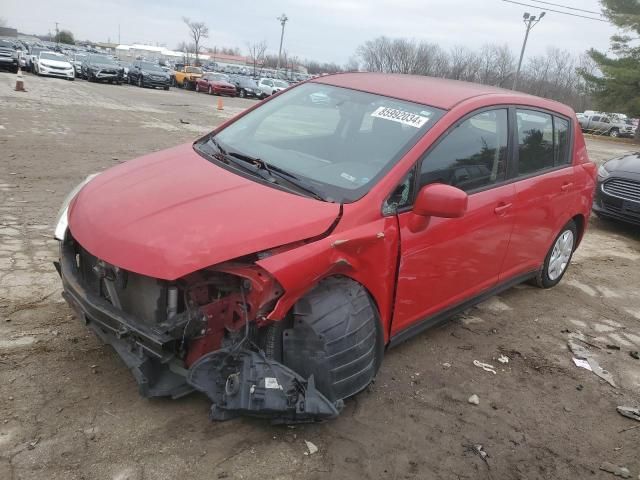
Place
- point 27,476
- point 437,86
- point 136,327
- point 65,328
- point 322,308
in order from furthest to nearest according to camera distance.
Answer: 1. point 437,86
2. point 65,328
3. point 322,308
4. point 136,327
5. point 27,476

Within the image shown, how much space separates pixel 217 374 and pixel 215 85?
3253 centimetres

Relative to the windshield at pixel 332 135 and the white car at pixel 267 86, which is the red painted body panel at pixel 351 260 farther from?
the white car at pixel 267 86

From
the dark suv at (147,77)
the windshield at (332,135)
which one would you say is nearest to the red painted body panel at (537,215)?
the windshield at (332,135)

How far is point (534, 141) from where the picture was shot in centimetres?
413

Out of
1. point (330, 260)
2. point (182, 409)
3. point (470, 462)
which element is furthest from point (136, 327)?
point (470, 462)

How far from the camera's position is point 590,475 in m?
2.74

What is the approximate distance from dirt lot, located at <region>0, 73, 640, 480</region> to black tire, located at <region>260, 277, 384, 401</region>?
1.02 feet

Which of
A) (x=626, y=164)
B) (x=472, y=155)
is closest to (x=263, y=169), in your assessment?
(x=472, y=155)

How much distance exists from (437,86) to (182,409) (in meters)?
2.65

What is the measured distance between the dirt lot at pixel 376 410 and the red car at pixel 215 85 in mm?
29659

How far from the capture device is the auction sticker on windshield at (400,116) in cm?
325

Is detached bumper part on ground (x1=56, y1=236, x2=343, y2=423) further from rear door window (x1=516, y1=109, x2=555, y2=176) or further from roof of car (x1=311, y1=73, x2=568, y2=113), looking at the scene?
rear door window (x1=516, y1=109, x2=555, y2=176)

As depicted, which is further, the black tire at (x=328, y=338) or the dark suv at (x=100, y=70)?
the dark suv at (x=100, y=70)

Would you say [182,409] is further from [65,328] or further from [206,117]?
[206,117]
